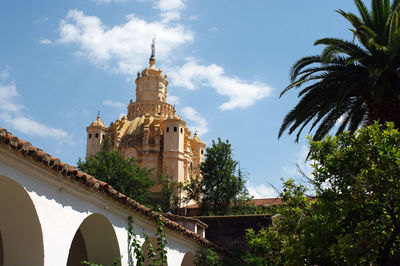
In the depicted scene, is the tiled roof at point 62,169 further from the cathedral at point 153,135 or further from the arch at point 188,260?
the cathedral at point 153,135

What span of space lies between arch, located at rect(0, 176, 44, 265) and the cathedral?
43.5 metres

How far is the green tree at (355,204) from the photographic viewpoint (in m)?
9.67

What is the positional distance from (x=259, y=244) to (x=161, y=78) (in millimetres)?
53429

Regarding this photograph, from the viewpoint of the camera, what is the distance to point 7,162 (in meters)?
8.32

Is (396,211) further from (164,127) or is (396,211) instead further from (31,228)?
(164,127)

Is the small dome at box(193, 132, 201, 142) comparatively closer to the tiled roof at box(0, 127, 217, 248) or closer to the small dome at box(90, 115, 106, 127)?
the small dome at box(90, 115, 106, 127)

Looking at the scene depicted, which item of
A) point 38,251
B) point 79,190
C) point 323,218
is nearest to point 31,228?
point 38,251

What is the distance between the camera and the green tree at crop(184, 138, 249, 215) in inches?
1757

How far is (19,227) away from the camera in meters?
9.30

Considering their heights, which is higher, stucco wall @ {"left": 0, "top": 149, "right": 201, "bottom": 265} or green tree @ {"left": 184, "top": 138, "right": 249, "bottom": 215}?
green tree @ {"left": 184, "top": 138, "right": 249, "bottom": 215}

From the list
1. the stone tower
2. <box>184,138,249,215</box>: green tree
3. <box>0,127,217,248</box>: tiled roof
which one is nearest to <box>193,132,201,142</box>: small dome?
the stone tower

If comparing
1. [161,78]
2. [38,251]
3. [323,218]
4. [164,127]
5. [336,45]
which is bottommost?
[38,251]

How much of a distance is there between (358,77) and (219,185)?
1230 inches

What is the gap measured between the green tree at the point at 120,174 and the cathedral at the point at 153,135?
7.81m
